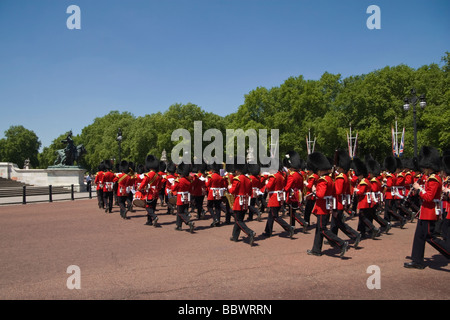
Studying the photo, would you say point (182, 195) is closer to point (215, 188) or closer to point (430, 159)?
point (215, 188)

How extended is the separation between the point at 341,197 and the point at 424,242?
6.87 ft

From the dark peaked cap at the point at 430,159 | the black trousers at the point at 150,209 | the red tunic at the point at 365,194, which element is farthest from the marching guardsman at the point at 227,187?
the dark peaked cap at the point at 430,159

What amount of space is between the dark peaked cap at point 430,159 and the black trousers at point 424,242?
1034 millimetres

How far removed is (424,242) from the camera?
595 centimetres

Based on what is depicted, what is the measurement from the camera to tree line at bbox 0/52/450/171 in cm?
3300

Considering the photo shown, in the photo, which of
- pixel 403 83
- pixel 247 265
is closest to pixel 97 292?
pixel 247 265

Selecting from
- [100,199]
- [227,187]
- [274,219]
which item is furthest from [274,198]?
[100,199]

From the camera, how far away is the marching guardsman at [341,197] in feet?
24.2

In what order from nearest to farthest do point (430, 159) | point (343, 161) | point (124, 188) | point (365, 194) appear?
1. point (430, 159)
2. point (343, 161)
3. point (365, 194)
4. point (124, 188)

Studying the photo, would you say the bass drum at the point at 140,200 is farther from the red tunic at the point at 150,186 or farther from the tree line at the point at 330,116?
the tree line at the point at 330,116

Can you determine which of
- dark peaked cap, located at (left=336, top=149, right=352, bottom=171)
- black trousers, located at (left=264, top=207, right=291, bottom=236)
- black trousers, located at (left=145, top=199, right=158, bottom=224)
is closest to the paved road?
black trousers, located at (left=264, top=207, right=291, bottom=236)

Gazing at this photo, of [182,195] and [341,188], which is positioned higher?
[341,188]

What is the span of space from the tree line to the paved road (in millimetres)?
24223
